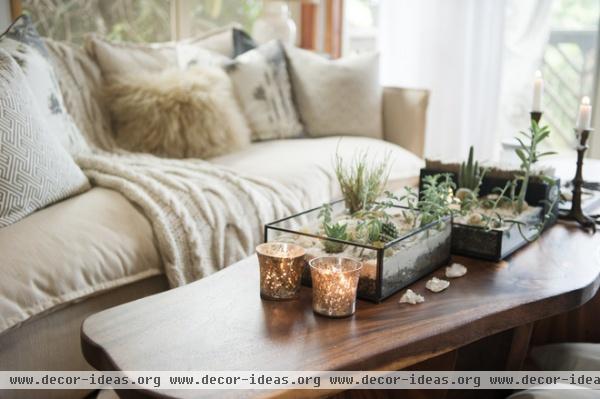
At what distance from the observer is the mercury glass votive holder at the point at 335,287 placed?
95 cm

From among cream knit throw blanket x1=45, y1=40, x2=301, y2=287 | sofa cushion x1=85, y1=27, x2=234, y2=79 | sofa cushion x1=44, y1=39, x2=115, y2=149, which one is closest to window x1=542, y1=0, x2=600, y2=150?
sofa cushion x1=85, y1=27, x2=234, y2=79

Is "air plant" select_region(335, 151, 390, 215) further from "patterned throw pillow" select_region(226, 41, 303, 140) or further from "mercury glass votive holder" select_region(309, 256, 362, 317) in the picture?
"patterned throw pillow" select_region(226, 41, 303, 140)

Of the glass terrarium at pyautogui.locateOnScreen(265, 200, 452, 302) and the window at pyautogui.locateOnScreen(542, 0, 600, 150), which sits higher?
the window at pyautogui.locateOnScreen(542, 0, 600, 150)

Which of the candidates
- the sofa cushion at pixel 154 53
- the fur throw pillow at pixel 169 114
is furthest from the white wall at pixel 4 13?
the fur throw pillow at pixel 169 114

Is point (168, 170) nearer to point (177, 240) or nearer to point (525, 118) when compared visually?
point (177, 240)

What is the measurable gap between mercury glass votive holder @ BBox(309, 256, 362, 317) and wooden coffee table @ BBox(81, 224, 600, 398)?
18mm

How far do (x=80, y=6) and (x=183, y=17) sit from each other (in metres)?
0.55

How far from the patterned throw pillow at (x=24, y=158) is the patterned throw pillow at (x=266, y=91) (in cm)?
105

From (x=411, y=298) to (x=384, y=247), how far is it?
0.10 meters

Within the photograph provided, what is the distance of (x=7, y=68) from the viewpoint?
1.52 m

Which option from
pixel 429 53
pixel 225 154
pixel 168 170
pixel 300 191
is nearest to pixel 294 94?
pixel 225 154

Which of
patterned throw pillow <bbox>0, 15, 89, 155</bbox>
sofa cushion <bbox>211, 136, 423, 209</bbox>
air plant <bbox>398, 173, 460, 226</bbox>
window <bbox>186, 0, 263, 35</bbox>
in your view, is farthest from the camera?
window <bbox>186, 0, 263, 35</bbox>

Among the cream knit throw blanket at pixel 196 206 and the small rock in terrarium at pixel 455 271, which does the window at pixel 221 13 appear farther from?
the small rock in terrarium at pixel 455 271

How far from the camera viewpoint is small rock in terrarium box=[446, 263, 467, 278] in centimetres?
117
